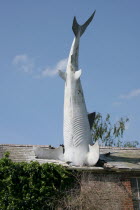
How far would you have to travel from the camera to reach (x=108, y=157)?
13.2 m

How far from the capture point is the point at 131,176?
1175 cm

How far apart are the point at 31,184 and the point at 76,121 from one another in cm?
338

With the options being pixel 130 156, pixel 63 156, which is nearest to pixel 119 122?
pixel 130 156

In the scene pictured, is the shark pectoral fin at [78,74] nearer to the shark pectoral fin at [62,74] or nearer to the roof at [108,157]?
the shark pectoral fin at [62,74]

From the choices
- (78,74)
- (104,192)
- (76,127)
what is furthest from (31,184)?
(78,74)

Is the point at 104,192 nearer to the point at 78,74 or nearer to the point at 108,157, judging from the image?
the point at 108,157

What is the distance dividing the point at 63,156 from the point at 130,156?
337 centimetres

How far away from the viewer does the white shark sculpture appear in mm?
12188

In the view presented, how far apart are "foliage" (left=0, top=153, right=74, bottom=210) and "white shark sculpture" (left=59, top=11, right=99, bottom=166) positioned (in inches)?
42.3

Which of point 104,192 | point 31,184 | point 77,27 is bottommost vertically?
point 104,192

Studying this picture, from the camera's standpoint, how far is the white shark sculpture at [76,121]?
12188 mm

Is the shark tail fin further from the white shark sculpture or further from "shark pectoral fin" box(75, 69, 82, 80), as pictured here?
"shark pectoral fin" box(75, 69, 82, 80)

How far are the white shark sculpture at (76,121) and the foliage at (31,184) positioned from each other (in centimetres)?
108

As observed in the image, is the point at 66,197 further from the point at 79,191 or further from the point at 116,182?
the point at 116,182
